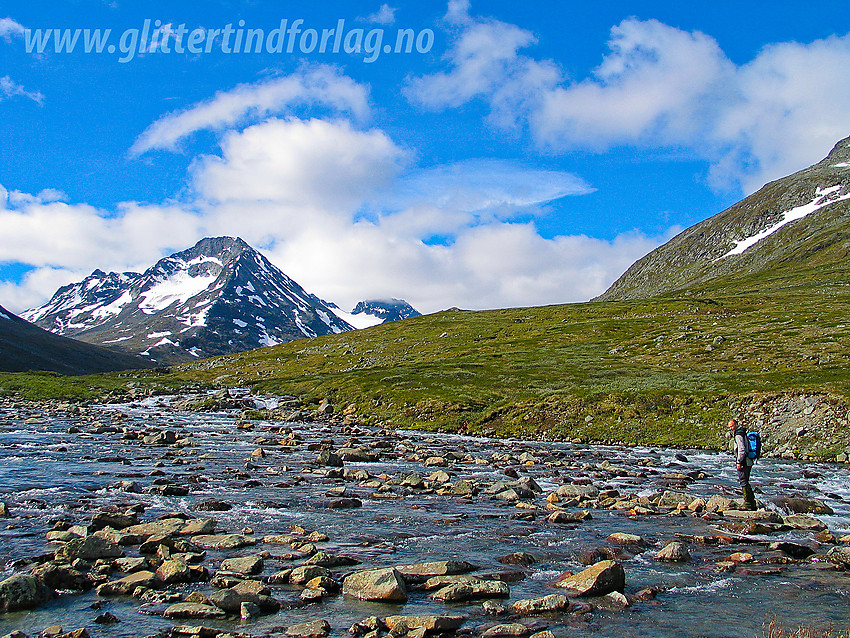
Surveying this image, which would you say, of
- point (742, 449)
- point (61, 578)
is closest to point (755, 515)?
point (742, 449)

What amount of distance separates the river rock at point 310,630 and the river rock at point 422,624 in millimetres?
1261

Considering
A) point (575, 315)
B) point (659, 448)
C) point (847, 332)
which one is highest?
point (575, 315)

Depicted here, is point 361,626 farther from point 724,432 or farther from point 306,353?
point 306,353

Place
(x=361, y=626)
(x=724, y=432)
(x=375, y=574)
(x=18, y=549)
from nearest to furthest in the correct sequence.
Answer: (x=361, y=626) → (x=375, y=574) → (x=18, y=549) → (x=724, y=432)

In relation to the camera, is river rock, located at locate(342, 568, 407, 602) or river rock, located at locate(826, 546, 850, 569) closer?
river rock, located at locate(342, 568, 407, 602)

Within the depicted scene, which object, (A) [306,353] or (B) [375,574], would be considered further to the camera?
(A) [306,353]

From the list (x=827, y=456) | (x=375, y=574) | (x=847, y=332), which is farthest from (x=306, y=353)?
(x=375, y=574)

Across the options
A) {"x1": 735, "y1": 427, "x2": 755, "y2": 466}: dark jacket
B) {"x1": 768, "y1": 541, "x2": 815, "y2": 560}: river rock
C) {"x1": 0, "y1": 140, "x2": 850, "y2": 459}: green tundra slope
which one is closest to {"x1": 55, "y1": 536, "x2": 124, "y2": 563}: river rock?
{"x1": 768, "y1": 541, "x2": 815, "y2": 560}: river rock

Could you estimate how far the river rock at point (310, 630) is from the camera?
437 inches

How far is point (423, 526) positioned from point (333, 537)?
11.9ft

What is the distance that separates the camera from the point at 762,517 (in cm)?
2208

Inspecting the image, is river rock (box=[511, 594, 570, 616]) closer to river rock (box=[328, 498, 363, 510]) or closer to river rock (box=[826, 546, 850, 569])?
river rock (box=[826, 546, 850, 569])

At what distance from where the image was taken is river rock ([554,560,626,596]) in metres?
13.8

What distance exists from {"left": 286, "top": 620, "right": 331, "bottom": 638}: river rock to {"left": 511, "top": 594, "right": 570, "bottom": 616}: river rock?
14.0 ft
